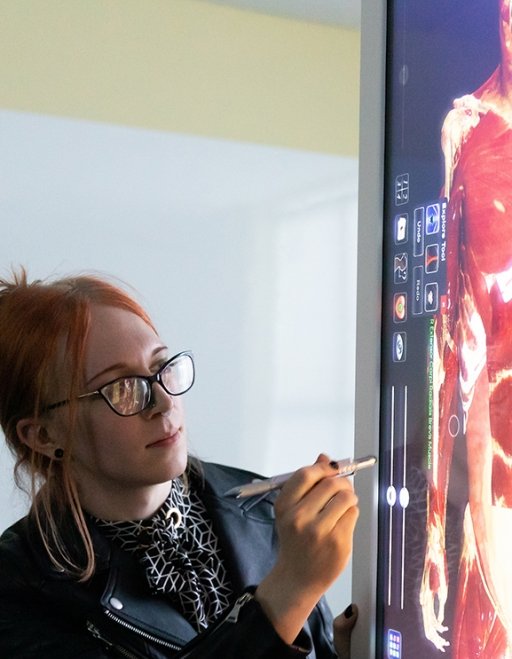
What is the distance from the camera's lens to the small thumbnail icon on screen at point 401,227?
80 cm

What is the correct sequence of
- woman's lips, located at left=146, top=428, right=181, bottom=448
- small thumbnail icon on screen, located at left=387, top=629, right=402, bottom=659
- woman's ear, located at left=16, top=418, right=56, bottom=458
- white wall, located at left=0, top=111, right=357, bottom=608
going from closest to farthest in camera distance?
small thumbnail icon on screen, located at left=387, top=629, right=402, bottom=659 < woman's lips, located at left=146, top=428, right=181, bottom=448 < woman's ear, located at left=16, top=418, right=56, bottom=458 < white wall, located at left=0, top=111, right=357, bottom=608

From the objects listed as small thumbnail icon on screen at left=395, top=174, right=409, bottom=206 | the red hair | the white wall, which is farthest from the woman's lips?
the white wall

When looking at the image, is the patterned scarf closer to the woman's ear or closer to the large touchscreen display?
the woman's ear

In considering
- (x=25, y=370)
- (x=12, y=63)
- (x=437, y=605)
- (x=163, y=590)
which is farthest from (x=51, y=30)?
(x=437, y=605)

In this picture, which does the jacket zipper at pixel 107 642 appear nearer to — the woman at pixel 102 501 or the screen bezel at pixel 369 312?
the woman at pixel 102 501

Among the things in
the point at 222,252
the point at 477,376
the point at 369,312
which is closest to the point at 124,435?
the point at 369,312

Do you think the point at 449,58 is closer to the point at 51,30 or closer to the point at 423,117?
the point at 423,117

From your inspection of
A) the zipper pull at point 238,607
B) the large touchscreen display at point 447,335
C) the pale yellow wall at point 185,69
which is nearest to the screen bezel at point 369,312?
the large touchscreen display at point 447,335

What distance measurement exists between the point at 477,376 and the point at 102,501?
64cm

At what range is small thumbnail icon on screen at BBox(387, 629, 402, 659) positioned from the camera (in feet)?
2.59

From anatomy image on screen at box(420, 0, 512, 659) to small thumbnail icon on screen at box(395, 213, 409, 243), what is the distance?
6cm

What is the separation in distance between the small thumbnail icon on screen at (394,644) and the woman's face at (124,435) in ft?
1.23

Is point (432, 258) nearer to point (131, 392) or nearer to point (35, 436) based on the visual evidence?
point (131, 392)

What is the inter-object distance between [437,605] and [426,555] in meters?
0.04
